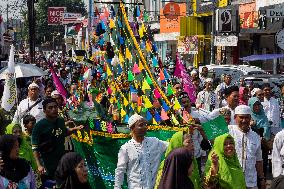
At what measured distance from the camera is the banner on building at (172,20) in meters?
41.8

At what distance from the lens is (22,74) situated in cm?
1576

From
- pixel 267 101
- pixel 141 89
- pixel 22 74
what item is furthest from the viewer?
pixel 22 74

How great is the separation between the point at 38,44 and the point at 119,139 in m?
86.1

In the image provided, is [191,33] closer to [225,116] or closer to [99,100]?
[99,100]

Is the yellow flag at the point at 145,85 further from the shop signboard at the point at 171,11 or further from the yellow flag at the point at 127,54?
the shop signboard at the point at 171,11

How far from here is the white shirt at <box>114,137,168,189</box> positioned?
7.21m

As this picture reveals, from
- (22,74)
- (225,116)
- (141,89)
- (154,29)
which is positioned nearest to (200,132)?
(225,116)

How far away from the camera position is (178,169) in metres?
6.00

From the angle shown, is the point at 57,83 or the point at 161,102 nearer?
the point at 161,102

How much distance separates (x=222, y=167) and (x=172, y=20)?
4060 centimetres

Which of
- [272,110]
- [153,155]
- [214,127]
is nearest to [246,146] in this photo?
[153,155]

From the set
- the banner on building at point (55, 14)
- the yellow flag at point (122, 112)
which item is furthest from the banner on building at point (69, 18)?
the yellow flag at point (122, 112)

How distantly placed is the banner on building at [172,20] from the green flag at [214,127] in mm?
31992

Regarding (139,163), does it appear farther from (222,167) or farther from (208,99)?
(208,99)
